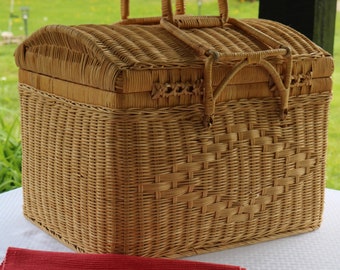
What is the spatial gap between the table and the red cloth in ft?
0.37

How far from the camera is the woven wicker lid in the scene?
3.40 feet

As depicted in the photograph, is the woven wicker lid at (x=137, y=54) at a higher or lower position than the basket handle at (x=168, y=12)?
lower

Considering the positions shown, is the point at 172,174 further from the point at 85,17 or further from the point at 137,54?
the point at 85,17

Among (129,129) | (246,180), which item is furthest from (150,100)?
(246,180)

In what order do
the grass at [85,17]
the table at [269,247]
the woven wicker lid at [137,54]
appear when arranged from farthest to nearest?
the grass at [85,17] → the table at [269,247] → the woven wicker lid at [137,54]

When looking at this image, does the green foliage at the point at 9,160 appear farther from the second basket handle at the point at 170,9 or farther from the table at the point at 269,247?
the second basket handle at the point at 170,9

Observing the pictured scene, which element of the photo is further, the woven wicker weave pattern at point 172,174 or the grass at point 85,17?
the grass at point 85,17

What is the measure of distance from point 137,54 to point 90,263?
36 cm

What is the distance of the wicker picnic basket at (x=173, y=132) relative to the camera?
1062 mm

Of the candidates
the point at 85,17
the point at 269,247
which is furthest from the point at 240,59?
the point at 85,17

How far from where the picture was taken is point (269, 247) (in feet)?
4.02


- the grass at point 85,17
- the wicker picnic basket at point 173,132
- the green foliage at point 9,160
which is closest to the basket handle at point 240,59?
the wicker picnic basket at point 173,132

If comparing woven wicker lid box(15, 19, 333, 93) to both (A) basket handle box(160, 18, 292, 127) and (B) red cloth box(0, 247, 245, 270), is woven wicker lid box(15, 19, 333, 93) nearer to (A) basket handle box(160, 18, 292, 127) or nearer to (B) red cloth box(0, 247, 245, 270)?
(A) basket handle box(160, 18, 292, 127)

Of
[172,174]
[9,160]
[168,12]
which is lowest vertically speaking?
[9,160]
